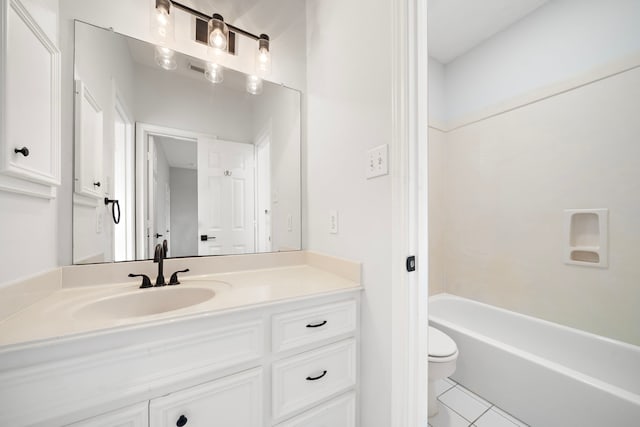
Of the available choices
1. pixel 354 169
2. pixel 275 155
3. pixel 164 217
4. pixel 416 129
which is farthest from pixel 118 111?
pixel 416 129

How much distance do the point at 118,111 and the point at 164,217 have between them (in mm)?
529

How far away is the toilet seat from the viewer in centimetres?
123

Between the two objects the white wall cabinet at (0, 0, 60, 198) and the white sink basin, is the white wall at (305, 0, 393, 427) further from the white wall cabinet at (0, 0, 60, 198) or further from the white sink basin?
the white wall cabinet at (0, 0, 60, 198)

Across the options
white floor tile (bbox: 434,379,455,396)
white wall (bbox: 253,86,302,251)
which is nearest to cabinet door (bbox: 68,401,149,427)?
white wall (bbox: 253,86,302,251)

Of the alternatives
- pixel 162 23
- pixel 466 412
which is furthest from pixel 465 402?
pixel 162 23

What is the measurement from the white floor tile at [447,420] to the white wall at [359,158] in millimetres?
598

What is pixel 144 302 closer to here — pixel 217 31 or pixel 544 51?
pixel 217 31

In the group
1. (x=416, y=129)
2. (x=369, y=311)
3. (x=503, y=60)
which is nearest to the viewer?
(x=416, y=129)

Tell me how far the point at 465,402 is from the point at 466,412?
9 centimetres

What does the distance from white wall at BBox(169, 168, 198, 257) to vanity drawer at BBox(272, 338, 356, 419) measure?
749mm

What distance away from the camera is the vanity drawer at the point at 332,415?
85cm

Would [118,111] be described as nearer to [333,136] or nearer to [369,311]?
[333,136]

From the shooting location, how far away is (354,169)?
106 cm

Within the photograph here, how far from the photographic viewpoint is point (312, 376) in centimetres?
88
